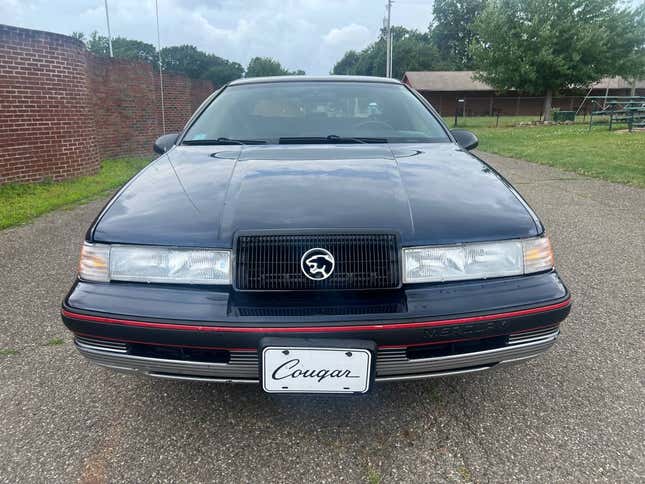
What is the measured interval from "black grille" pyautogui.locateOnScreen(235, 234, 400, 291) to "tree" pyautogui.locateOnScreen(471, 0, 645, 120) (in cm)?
2496

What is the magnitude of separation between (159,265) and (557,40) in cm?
2612

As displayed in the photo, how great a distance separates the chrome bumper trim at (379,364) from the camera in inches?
63.1

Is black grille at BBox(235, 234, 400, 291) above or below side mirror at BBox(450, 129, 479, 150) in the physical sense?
below

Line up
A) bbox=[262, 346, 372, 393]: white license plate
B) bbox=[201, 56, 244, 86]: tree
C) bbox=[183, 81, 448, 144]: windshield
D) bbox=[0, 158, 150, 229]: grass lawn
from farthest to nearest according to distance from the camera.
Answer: bbox=[201, 56, 244, 86]: tree < bbox=[0, 158, 150, 229]: grass lawn < bbox=[183, 81, 448, 144]: windshield < bbox=[262, 346, 372, 393]: white license plate

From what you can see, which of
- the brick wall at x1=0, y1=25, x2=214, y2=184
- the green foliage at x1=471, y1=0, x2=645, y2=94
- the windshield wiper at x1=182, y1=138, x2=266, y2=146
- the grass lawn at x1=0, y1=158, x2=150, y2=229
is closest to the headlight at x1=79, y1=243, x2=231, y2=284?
the windshield wiper at x1=182, y1=138, x2=266, y2=146

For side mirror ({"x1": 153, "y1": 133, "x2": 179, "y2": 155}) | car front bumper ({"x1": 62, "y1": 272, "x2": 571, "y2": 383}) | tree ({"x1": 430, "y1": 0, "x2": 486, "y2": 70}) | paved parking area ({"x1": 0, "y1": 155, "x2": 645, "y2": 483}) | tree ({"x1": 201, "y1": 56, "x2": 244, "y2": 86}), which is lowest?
paved parking area ({"x1": 0, "y1": 155, "x2": 645, "y2": 483})

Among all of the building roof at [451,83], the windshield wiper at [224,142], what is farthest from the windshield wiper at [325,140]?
the building roof at [451,83]

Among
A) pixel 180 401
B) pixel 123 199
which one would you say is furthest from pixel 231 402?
pixel 123 199

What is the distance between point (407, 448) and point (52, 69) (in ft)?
25.6

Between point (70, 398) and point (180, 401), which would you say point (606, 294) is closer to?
point (180, 401)

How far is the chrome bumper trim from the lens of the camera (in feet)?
5.25

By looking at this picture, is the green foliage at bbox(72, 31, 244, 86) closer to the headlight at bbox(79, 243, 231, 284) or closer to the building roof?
the building roof

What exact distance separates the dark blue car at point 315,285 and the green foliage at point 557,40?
2472cm

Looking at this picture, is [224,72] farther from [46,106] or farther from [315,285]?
[315,285]
